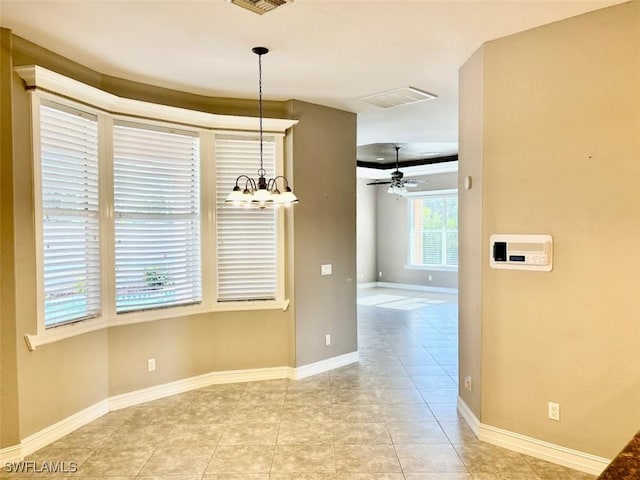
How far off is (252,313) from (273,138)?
1881 millimetres

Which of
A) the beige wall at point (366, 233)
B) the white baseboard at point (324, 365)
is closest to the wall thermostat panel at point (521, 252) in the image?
the white baseboard at point (324, 365)

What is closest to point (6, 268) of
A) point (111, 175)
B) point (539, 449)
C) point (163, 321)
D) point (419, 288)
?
point (111, 175)

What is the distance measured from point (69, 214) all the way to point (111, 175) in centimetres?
55

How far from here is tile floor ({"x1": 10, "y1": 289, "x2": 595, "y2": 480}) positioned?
8.98 feet

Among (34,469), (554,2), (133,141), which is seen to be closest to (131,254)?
(133,141)

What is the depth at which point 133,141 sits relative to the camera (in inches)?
149

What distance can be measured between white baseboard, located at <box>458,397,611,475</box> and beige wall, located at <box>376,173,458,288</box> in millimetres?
7710

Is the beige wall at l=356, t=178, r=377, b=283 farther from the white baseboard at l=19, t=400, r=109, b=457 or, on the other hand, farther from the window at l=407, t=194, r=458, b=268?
the white baseboard at l=19, t=400, r=109, b=457

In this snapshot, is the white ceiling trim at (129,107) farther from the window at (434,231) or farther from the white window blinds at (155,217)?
the window at (434,231)

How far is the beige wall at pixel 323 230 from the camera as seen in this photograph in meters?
4.46

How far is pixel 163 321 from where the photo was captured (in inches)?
157

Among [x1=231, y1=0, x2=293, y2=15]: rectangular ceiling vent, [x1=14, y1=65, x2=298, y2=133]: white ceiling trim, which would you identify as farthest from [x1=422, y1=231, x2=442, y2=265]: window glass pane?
[x1=231, y1=0, x2=293, y2=15]: rectangular ceiling vent

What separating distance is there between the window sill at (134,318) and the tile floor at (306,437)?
0.78 metres

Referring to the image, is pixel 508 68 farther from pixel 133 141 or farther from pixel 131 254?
pixel 131 254
